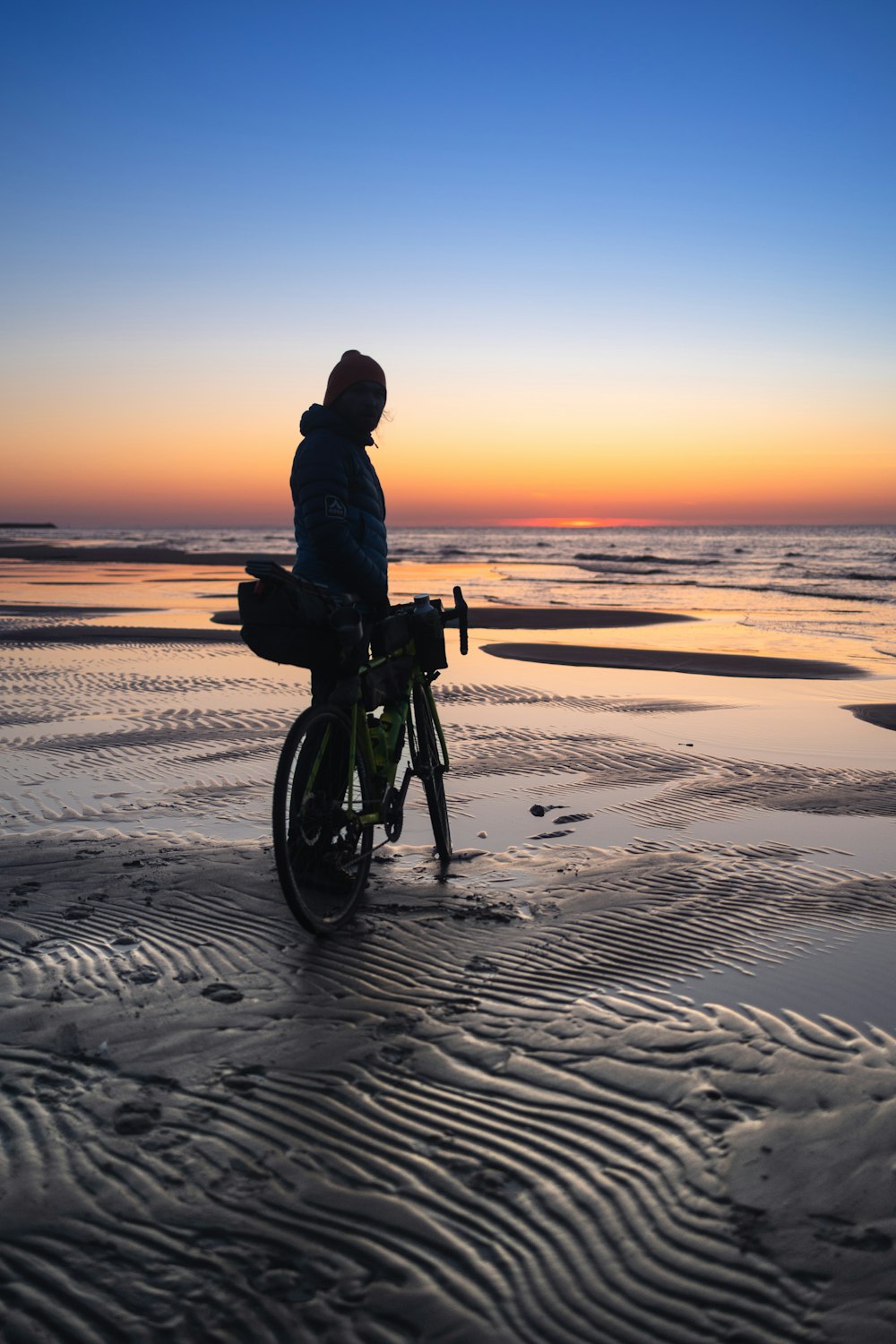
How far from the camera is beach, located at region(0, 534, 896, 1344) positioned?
2164 millimetres

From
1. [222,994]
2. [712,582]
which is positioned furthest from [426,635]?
[712,582]

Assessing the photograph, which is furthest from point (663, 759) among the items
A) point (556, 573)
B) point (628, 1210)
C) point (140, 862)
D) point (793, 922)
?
point (556, 573)

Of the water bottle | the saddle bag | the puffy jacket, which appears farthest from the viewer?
the water bottle

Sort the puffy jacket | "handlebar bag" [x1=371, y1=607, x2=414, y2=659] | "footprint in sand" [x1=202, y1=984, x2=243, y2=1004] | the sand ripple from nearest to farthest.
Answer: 1. the sand ripple
2. "footprint in sand" [x1=202, y1=984, x2=243, y2=1004]
3. the puffy jacket
4. "handlebar bag" [x1=371, y1=607, x2=414, y2=659]

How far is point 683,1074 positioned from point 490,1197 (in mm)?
826

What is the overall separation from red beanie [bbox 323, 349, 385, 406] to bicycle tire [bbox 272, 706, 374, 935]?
4.75ft

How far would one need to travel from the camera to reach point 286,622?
4113 mm

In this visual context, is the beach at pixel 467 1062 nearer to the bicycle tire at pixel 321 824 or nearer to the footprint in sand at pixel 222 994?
the footprint in sand at pixel 222 994

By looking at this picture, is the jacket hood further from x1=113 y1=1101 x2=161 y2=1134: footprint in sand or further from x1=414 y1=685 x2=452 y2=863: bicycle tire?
x1=113 y1=1101 x2=161 y2=1134: footprint in sand

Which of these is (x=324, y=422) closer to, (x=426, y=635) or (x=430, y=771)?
(x=426, y=635)

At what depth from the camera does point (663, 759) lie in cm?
770

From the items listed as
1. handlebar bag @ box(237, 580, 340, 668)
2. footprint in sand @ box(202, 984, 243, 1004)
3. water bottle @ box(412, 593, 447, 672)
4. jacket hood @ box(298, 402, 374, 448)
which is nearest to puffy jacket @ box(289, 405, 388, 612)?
jacket hood @ box(298, 402, 374, 448)

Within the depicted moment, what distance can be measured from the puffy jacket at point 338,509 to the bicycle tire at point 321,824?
0.64 metres

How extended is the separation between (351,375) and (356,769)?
1.75 meters
